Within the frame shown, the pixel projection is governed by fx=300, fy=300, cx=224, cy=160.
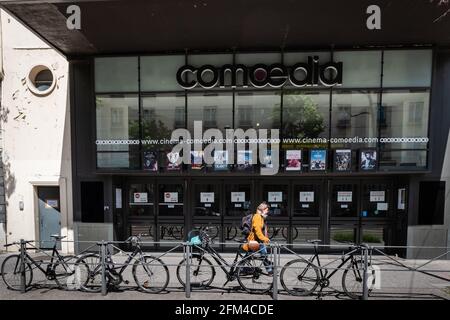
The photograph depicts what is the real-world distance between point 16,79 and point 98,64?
2.66 m

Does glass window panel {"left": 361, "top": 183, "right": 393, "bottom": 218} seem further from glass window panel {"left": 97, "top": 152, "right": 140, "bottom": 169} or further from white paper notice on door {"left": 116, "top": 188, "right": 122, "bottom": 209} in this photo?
white paper notice on door {"left": 116, "top": 188, "right": 122, "bottom": 209}

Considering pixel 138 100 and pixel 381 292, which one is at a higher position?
pixel 138 100

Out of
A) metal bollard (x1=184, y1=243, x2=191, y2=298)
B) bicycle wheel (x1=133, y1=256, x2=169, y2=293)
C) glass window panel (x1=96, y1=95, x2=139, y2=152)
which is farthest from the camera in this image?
glass window panel (x1=96, y1=95, x2=139, y2=152)

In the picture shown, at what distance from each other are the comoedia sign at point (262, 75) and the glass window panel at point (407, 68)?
133 centimetres

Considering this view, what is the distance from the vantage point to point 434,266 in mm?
7477

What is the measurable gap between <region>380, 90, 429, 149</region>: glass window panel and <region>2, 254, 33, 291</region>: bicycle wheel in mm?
8849

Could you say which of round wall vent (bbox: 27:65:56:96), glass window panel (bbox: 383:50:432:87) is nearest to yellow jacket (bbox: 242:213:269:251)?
glass window panel (bbox: 383:50:432:87)

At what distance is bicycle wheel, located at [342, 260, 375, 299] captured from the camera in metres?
5.41

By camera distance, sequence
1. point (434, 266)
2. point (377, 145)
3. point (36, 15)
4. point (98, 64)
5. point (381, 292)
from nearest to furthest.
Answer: point (381, 292), point (36, 15), point (434, 266), point (377, 145), point (98, 64)

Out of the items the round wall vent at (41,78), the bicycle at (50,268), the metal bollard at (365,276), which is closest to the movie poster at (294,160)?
the metal bollard at (365,276)

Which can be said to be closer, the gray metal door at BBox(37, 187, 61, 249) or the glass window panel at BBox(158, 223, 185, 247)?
the glass window panel at BBox(158, 223, 185, 247)

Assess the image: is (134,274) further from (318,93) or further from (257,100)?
(318,93)

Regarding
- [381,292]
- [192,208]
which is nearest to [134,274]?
[192,208]

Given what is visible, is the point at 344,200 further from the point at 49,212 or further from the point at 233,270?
the point at 49,212
